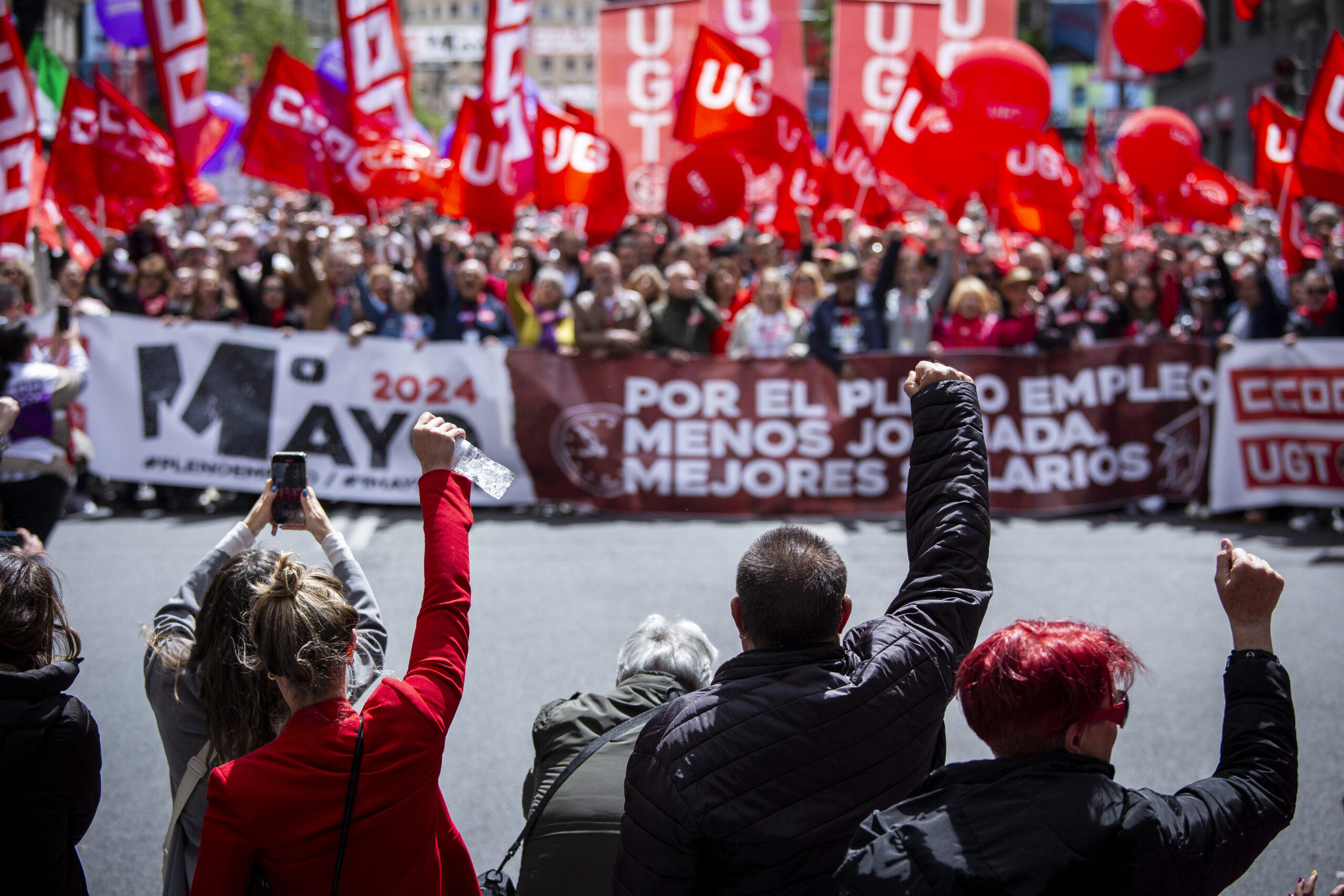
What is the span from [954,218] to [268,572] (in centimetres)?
947

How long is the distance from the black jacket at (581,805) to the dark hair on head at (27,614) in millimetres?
1103

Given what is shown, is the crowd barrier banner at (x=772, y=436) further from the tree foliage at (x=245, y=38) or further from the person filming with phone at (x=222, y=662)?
the tree foliage at (x=245, y=38)

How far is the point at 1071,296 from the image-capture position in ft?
33.9

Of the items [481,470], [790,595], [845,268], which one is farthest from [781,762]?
[845,268]

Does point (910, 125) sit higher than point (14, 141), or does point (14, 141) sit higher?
point (910, 125)

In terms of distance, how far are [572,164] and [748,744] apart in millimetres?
9462

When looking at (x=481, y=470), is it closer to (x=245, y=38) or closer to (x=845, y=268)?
(x=845, y=268)

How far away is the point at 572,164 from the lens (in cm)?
1098

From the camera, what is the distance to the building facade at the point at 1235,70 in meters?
36.4

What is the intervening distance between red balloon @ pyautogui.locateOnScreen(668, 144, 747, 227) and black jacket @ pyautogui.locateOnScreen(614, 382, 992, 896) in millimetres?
→ 9132

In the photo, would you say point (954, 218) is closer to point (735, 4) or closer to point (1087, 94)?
point (735, 4)

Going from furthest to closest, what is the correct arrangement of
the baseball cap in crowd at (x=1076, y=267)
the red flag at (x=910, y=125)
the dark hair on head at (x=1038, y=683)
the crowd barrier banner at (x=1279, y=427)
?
the red flag at (x=910, y=125), the baseball cap in crowd at (x=1076, y=267), the crowd barrier banner at (x=1279, y=427), the dark hair on head at (x=1038, y=683)

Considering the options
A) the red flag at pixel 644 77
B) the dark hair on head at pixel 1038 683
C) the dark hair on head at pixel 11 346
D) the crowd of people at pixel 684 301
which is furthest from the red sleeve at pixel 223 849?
the red flag at pixel 644 77

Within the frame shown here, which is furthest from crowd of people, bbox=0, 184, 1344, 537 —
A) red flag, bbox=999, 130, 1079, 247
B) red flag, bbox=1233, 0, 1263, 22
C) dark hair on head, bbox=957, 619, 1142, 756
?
dark hair on head, bbox=957, 619, 1142, 756
